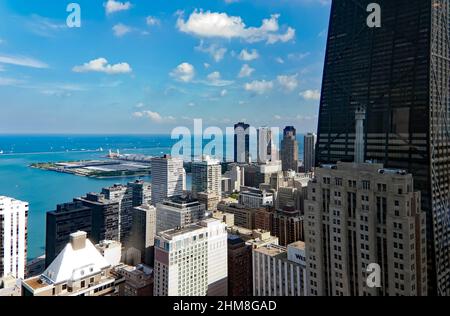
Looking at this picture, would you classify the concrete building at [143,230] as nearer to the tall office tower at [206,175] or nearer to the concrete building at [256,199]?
the concrete building at [256,199]

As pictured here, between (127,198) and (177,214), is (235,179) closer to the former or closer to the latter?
(127,198)

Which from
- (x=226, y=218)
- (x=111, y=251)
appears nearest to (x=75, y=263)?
(x=111, y=251)

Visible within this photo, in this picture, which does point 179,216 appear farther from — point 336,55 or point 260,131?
point 260,131

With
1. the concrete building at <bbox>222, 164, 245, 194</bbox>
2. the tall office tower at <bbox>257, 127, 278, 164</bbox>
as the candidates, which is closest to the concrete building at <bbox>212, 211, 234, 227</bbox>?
the tall office tower at <bbox>257, 127, 278, 164</bbox>

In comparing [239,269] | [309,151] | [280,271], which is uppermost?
[309,151]

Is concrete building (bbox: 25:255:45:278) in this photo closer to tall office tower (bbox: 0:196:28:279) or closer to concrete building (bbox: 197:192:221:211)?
tall office tower (bbox: 0:196:28:279)

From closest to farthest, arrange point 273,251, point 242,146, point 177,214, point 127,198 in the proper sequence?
point 273,251 < point 177,214 < point 127,198 < point 242,146
